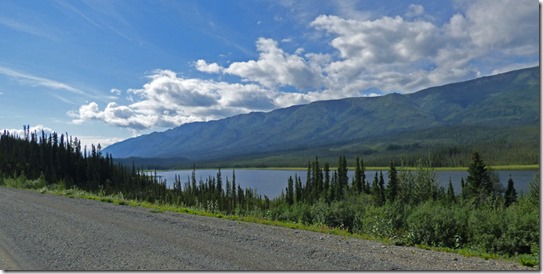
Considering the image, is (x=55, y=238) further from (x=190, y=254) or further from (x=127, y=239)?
(x=190, y=254)

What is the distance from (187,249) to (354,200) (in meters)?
58.5

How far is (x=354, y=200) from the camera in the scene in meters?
65.7

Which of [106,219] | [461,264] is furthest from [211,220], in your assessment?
[461,264]

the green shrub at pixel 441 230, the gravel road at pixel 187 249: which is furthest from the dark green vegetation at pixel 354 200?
the gravel road at pixel 187 249

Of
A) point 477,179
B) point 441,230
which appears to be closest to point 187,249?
point 441,230

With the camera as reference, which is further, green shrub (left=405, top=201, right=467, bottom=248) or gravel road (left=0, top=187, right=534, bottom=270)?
green shrub (left=405, top=201, right=467, bottom=248)

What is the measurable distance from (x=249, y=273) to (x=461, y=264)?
4.67m

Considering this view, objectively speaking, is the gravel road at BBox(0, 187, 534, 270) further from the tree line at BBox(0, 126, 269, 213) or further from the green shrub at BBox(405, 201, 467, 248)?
the tree line at BBox(0, 126, 269, 213)

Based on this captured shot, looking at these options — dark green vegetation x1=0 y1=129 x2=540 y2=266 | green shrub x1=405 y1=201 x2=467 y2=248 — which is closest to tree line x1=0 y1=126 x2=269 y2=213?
dark green vegetation x1=0 y1=129 x2=540 y2=266

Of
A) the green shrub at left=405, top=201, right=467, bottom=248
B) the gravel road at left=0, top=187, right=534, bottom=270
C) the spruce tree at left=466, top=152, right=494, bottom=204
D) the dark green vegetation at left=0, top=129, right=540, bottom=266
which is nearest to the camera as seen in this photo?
the gravel road at left=0, top=187, right=534, bottom=270

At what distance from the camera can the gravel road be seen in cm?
861

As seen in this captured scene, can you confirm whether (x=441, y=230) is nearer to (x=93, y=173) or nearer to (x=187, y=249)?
(x=187, y=249)

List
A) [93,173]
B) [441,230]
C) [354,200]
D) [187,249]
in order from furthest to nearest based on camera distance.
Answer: [93,173], [354,200], [441,230], [187,249]

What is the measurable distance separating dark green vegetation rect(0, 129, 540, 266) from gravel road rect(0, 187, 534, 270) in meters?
1.86
